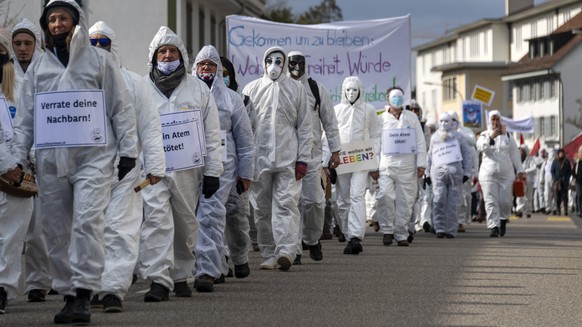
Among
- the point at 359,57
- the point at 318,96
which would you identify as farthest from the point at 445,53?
the point at 318,96

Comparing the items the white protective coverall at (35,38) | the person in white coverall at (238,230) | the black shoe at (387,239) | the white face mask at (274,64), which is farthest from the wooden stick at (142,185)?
the black shoe at (387,239)

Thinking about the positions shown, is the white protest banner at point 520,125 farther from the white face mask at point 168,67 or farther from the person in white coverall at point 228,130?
the white face mask at point 168,67

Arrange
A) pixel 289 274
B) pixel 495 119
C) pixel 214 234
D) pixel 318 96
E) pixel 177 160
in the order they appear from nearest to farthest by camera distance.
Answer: pixel 177 160 < pixel 214 234 < pixel 289 274 < pixel 318 96 < pixel 495 119

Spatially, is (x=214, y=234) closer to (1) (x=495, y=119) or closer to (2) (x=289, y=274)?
(2) (x=289, y=274)

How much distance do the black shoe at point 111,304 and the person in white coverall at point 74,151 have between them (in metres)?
0.43

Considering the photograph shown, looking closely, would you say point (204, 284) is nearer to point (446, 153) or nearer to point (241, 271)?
point (241, 271)

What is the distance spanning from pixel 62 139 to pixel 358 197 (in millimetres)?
8792

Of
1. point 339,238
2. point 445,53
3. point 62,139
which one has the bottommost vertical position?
point 339,238

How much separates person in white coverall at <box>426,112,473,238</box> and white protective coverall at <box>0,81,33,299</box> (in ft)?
44.4

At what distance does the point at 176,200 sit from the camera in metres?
11.3

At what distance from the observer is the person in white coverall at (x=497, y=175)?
23.9 m

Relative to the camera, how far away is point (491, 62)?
117m

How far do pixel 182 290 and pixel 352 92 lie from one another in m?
7.94

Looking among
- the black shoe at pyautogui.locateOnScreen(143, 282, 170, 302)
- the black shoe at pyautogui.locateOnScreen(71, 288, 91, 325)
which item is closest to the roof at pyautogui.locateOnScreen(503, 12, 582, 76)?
the black shoe at pyautogui.locateOnScreen(143, 282, 170, 302)
